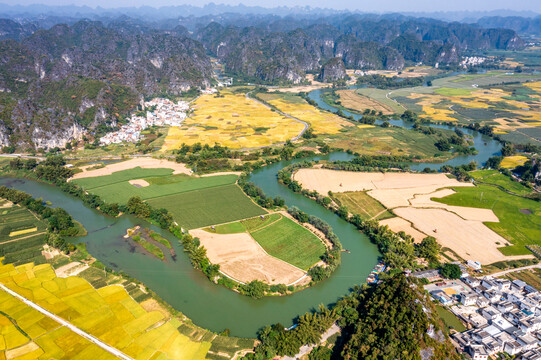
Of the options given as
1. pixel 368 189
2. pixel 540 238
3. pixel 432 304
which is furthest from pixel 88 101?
pixel 540 238

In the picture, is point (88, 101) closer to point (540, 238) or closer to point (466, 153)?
point (466, 153)

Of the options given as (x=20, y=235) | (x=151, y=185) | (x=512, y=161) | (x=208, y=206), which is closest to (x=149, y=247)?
(x=208, y=206)

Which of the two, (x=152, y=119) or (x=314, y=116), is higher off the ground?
(x=152, y=119)

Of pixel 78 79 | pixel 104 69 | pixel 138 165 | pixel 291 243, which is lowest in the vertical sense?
pixel 291 243

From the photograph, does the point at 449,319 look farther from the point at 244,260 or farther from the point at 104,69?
the point at 104,69

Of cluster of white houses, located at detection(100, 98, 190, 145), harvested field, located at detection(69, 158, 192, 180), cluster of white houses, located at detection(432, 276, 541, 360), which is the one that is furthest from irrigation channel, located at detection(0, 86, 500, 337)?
cluster of white houses, located at detection(100, 98, 190, 145)

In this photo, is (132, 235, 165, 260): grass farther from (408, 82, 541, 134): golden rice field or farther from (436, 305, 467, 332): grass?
(408, 82, 541, 134): golden rice field

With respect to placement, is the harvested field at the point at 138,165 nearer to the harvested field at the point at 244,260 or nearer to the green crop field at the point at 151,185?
the green crop field at the point at 151,185
